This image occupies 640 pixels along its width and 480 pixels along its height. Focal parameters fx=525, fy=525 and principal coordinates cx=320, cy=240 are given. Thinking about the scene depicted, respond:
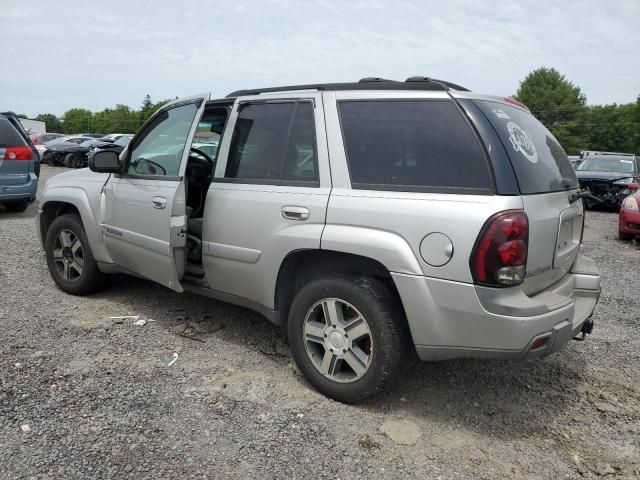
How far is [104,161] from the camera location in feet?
13.9

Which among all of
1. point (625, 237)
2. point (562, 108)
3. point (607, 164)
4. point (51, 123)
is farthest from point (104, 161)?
point (51, 123)

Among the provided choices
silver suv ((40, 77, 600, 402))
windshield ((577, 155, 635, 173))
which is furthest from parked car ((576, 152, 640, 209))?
silver suv ((40, 77, 600, 402))

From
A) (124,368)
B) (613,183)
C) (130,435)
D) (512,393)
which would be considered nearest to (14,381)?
(124,368)

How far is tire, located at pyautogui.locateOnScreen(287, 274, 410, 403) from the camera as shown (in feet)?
9.52

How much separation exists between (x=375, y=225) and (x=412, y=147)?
490 mm

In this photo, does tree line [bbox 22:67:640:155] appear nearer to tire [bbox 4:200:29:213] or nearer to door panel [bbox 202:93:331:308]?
tire [bbox 4:200:29:213]

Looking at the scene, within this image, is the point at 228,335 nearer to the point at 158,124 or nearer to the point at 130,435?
the point at 130,435

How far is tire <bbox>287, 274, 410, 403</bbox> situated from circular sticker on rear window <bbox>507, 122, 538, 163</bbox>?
1.06m

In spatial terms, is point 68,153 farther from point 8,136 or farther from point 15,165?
point 15,165

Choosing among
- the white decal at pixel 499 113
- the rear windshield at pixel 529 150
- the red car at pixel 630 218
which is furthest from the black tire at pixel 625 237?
the white decal at pixel 499 113

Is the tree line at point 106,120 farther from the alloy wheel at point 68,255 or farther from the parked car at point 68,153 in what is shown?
the alloy wheel at point 68,255

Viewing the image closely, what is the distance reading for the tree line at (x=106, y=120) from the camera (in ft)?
250

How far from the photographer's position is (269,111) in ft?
11.9

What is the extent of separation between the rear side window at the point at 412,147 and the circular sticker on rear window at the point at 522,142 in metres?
0.27
